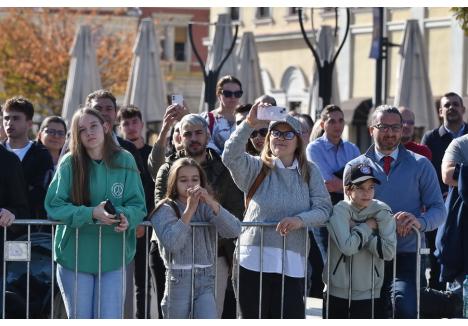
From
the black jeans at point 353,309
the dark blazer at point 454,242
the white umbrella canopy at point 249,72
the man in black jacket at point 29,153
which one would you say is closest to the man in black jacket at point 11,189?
the man in black jacket at point 29,153

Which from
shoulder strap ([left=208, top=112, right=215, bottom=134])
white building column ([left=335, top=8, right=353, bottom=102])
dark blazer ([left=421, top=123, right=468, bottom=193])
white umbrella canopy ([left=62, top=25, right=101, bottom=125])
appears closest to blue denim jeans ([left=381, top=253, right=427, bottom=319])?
shoulder strap ([left=208, top=112, right=215, bottom=134])

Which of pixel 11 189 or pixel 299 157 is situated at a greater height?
pixel 299 157

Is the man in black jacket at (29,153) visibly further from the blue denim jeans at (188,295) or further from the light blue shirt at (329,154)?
the light blue shirt at (329,154)

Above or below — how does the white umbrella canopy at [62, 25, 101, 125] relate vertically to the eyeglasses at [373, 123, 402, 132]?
above

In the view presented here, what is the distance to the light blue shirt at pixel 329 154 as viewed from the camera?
11188 mm

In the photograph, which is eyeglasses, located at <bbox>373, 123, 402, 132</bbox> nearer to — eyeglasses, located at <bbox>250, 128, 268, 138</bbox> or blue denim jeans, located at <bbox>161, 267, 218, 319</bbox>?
eyeglasses, located at <bbox>250, 128, 268, 138</bbox>

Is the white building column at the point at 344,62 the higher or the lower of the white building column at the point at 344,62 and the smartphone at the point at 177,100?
the higher

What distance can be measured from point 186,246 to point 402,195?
5.32 feet

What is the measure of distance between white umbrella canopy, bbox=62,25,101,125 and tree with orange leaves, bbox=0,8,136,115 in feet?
92.3

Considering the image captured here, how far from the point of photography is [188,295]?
8375mm

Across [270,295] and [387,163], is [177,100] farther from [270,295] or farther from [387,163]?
[270,295]

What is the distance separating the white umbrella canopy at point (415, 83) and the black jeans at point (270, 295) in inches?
498

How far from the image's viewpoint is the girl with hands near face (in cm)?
831

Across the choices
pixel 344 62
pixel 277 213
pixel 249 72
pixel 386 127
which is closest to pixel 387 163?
pixel 386 127
